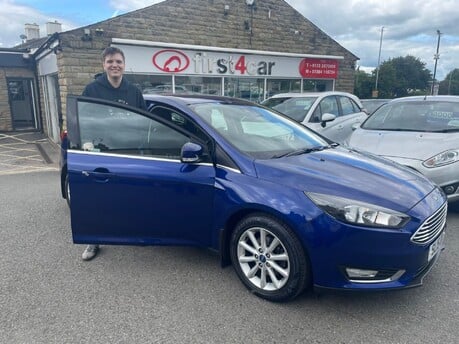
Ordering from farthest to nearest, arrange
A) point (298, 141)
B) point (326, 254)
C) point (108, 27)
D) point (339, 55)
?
point (339, 55) → point (108, 27) → point (298, 141) → point (326, 254)

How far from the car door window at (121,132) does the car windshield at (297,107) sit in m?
4.41

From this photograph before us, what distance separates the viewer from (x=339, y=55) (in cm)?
1395

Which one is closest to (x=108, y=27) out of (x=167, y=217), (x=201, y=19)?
(x=201, y=19)

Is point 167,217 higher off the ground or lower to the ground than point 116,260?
higher

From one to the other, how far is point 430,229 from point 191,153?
1.80 m

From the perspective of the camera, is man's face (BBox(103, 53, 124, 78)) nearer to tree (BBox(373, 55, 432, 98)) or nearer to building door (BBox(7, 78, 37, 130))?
building door (BBox(7, 78, 37, 130))

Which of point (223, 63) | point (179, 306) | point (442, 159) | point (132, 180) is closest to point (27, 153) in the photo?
point (223, 63)

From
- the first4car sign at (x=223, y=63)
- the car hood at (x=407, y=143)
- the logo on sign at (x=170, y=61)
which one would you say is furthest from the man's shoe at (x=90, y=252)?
the logo on sign at (x=170, y=61)

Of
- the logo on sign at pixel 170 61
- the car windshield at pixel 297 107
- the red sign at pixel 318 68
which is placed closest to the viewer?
the car windshield at pixel 297 107

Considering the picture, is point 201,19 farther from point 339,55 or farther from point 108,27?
point 339,55

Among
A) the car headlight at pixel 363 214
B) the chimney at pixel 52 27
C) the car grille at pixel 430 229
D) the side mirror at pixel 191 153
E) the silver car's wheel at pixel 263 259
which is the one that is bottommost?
the silver car's wheel at pixel 263 259

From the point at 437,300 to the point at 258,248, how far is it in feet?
4.62

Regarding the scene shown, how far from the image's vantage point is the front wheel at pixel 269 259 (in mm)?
2527

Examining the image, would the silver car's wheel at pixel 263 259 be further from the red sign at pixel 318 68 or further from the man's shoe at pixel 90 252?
the red sign at pixel 318 68
